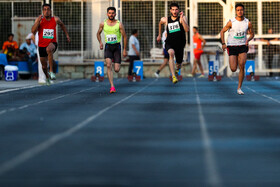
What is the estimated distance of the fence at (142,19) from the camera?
98.6 feet

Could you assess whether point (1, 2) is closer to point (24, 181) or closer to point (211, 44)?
point (211, 44)

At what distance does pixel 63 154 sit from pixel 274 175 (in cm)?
211

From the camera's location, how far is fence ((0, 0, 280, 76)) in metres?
30.1

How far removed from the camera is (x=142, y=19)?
30109mm

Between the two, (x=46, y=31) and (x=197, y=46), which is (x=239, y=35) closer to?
(x=46, y=31)

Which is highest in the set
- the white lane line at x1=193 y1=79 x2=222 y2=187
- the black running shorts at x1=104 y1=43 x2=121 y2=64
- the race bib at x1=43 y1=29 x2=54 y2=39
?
the race bib at x1=43 y1=29 x2=54 y2=39

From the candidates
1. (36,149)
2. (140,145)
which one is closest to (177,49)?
(140,145)

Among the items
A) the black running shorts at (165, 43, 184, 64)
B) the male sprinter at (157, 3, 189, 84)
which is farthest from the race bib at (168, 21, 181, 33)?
the black running shorts at (165, 43, 184, 64)

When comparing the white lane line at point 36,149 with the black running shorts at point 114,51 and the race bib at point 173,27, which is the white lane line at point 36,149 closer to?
the black running shorts at point 114,51

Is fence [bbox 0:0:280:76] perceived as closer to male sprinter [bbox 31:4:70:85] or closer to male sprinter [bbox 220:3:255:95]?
male sprinter [bbox 31:4:70:85]

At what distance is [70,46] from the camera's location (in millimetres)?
30953

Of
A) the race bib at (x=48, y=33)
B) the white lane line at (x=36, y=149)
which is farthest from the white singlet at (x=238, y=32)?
the white lane line at (x=36, y=149)

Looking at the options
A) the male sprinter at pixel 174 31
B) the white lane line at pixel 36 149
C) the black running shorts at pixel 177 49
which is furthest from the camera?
the black running shorts at pixel 177 49

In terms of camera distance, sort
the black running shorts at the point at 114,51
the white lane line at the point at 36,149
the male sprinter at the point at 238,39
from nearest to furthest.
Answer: the white lane line at the point at 36,149 → the male sprinter at the point at 238,39 → the black running shorts at the point at 114,51
